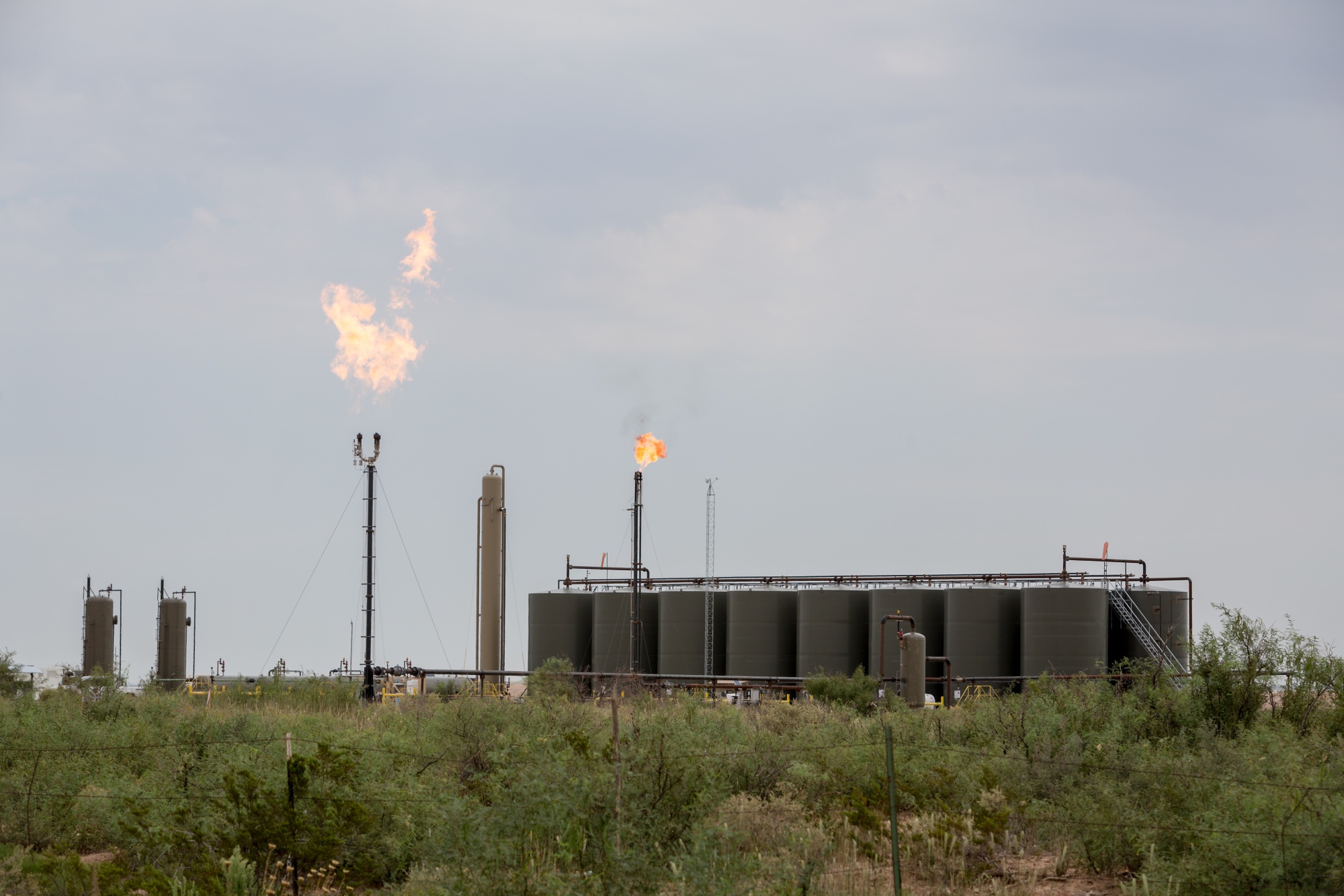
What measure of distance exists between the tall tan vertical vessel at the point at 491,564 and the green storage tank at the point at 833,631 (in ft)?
39.3

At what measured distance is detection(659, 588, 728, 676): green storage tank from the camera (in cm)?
4844

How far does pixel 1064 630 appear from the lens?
134ft

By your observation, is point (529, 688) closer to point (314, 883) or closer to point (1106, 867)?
point (314, 883)

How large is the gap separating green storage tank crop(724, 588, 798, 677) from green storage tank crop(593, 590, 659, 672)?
14.3 ft

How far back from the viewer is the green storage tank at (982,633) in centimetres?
4247

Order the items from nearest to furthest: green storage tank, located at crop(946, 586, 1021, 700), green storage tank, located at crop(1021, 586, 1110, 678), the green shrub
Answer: the green shrub < green storage tank, located at crop(1021, 586, 1110, 678) < green storage tank, located at crop(946, 586, 1021, 700)

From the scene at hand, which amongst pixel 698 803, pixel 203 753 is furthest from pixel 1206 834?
pixel 203 753

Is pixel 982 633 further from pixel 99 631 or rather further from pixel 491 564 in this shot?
pixel 99 631

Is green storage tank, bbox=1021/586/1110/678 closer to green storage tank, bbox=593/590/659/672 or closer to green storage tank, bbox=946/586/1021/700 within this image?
green storage tank, bbox=946/586/1021/700

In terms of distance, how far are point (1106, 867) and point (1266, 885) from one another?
2.30 metres

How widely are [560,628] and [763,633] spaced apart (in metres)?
10.0

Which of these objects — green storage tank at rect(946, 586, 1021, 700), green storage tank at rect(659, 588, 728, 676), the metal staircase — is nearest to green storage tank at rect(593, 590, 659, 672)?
green storage tank at rect(659, 588, 728, 676)

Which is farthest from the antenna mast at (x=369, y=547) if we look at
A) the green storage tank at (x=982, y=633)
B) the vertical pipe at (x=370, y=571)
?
the green storage tank at (x=982, y=633)

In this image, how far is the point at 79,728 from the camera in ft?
66.5
